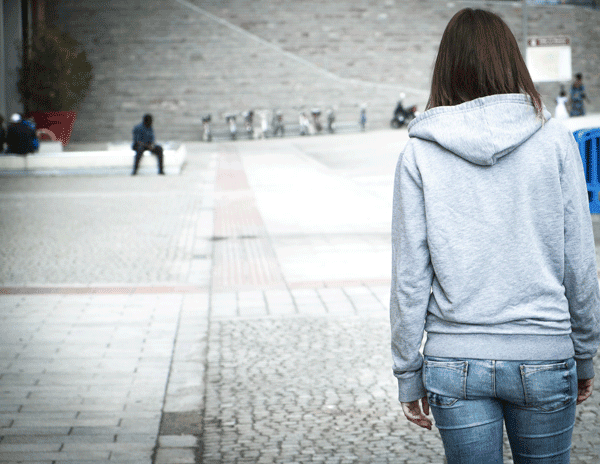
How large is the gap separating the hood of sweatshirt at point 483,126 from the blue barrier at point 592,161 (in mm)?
3834

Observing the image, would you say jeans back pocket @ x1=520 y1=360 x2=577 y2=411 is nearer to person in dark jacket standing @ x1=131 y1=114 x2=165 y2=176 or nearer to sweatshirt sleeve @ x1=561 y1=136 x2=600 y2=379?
sweatshirt sleeve @ x1=561 y1=136 x2=600 y2=379

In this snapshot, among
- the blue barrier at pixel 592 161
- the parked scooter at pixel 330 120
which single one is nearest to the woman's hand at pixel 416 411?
the blue barrier at pixel 592 161

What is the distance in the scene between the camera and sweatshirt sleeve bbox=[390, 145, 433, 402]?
1.91 meters

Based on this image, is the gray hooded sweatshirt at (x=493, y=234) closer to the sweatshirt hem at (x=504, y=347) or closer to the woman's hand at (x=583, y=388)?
the sweatshirt hem at (x=504, y=347)

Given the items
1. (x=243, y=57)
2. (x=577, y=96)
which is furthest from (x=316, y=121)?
(x=577, y=96)

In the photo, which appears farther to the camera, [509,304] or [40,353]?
[40,353]

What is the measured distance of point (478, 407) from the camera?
184cm

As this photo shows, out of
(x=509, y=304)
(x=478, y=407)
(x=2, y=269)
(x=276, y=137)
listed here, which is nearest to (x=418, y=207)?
(x=509, y=304)

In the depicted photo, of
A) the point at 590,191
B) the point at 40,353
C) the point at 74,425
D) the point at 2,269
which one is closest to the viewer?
the point at 74,425

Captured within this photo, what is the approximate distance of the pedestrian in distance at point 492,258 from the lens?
1.82 metres

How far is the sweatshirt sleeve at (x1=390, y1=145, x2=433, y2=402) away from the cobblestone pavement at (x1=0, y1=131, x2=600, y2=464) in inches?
67.7

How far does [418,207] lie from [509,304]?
0.30 m

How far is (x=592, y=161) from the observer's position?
5.58 meters

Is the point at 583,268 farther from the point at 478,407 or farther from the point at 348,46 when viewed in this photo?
the point at 348,46
